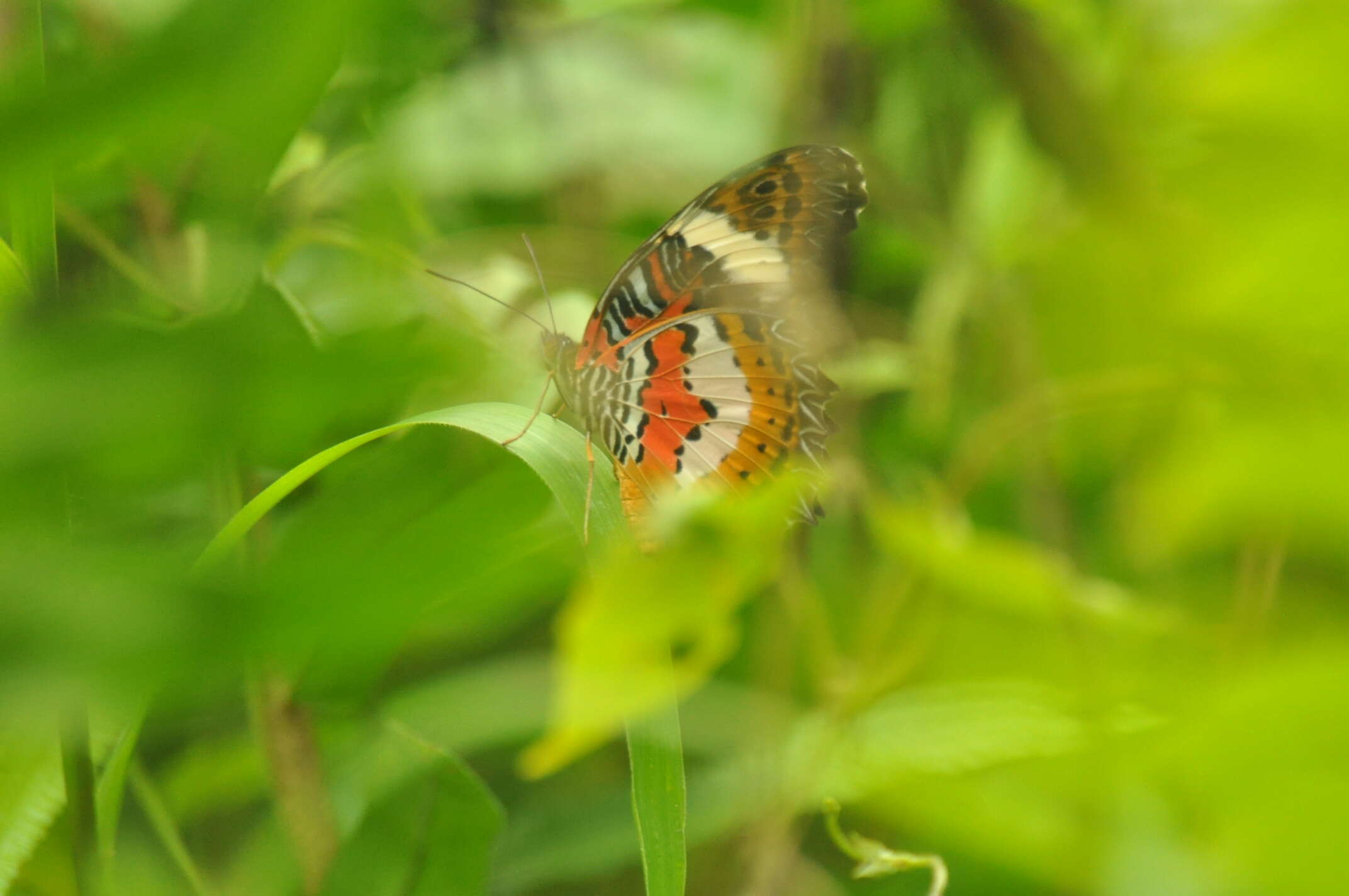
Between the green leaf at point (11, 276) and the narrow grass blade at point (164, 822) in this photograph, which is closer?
the green leaf at point (11, 276)

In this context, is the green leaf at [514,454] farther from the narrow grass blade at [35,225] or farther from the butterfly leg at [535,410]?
the narrow grass blade at [35,225]

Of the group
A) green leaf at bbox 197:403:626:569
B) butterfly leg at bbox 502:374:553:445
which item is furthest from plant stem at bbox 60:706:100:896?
butterfly leg at bbox 502:374:553:445

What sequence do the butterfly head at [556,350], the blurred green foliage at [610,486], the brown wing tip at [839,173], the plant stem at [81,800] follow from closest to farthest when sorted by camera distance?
the blurred green foliage at [610,486] → the plant stem at [81,800] → the brown wing tip at [839,173] → the butterfly head at [556,350]

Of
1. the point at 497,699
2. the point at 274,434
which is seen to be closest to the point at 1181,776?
the point at 274,434

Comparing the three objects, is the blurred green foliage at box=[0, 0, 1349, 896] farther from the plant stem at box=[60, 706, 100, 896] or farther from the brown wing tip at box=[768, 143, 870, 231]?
the brown wing tip at box=[768, 143, 870, 231]

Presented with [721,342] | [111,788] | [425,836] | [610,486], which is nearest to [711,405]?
[721,342]

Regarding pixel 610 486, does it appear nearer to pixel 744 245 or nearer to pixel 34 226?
pixel 744 245

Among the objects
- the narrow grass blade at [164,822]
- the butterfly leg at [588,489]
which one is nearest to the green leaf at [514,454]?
the butterfly leg at [588,489]
